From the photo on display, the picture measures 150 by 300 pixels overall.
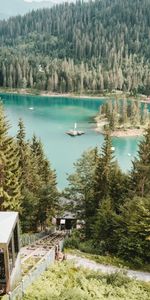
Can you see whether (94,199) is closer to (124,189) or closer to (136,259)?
(124,189)

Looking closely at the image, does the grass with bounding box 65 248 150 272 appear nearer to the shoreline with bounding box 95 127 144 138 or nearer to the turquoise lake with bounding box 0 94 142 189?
the turquoise lake with bounding box 0 94 142 189

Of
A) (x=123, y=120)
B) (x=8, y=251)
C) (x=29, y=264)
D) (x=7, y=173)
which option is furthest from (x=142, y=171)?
(x=123, y=120)

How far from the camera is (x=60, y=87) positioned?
586ft

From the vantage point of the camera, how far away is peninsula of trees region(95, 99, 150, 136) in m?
108

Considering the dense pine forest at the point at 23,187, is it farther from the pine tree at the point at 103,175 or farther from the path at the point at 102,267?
the path at the point at 102,267

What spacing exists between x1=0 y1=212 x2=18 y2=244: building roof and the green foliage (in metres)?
3.34

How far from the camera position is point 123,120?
113 m

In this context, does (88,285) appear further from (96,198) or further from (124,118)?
(124,118)

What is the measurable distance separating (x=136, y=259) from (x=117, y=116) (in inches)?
3442

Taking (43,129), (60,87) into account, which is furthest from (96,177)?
(60,87)

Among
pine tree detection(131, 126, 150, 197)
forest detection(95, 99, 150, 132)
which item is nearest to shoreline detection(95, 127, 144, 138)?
forest detection(95, 99, 150, 132)

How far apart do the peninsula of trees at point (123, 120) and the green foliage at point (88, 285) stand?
86867 millimetres

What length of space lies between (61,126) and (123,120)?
62.1 feet

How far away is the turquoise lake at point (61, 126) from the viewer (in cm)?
8194
